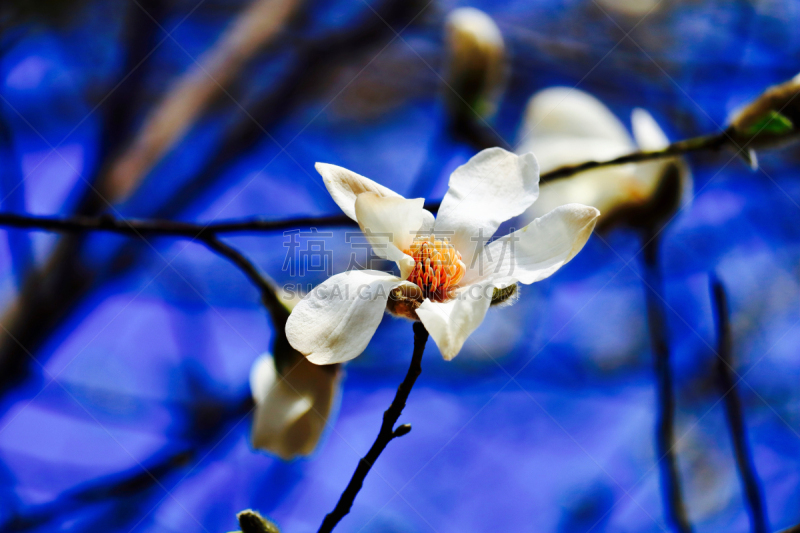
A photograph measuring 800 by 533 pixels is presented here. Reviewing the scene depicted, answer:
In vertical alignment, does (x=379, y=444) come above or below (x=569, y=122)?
below

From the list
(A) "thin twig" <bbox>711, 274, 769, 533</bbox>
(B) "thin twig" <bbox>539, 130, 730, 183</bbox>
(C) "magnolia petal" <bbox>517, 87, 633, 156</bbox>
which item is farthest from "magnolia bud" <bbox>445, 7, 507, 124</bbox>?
(A) "thin twig" <bbox>711, 274, 769, 533</bbox>

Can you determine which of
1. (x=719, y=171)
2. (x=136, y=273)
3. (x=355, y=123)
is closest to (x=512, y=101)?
(x=355, y=123)

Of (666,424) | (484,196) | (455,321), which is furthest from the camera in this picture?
(666,424)

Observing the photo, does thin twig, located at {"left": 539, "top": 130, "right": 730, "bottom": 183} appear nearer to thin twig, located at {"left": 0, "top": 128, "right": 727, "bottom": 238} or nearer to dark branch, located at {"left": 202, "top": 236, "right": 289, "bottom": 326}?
thin twig, located at {"left": 0, "top": 128, "right": 727, "bottom": 238}

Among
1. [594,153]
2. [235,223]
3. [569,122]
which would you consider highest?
[569,122]

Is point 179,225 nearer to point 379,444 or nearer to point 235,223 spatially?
point 235,223


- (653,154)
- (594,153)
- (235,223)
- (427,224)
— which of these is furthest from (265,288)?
(594,153)

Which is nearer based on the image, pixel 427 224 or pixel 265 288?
pixel 427 224
